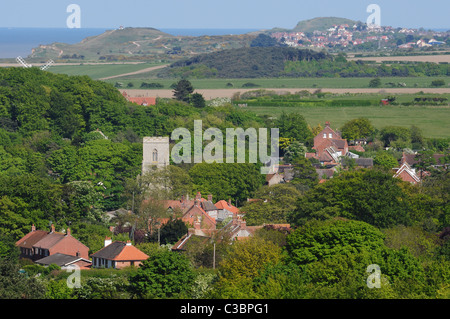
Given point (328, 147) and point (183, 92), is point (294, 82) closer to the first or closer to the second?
point (183, 92)

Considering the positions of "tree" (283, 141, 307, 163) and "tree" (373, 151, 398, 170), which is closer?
"tree" (373, 151, 398, 170)

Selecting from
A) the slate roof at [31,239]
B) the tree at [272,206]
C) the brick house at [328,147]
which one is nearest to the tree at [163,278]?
the slate roof at [31,239]

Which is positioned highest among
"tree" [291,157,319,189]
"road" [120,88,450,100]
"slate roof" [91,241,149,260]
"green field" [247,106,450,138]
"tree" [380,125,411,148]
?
"slate roof" [91,241,149,260]

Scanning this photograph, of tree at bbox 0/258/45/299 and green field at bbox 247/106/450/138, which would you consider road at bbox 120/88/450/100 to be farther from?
tree at bbox 0/258/45/299

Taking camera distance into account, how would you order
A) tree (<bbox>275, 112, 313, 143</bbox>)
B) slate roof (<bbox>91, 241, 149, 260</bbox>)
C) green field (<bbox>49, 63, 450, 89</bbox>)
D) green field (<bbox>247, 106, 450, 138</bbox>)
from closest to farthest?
1. slate roof (<bbox>91, 241, 149, 260</bbox>)
2. tree (<bbox>275, 112, 313, 143</bbox>)
3. green field (<bbox>247, 106, 450, 138</bbox>)
4. green field (<bbox>49, 63, 450, 89</bbox>)

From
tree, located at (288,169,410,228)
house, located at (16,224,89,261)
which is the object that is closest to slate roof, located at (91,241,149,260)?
house, located at (16,224,89,261)

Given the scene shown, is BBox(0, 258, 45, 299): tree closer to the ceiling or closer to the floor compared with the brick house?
closer to the ceiling

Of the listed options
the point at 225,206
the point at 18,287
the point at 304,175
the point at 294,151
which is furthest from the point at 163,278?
the point at 294,151
